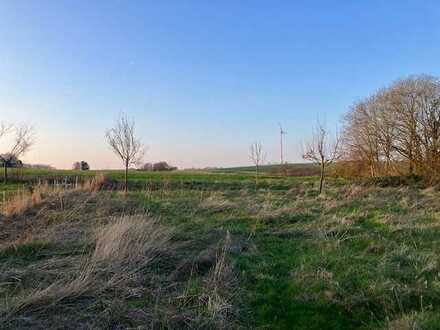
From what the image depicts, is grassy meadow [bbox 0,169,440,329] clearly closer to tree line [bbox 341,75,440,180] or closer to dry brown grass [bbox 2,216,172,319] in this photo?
dry brown grass [bbox 2,216,172,319]

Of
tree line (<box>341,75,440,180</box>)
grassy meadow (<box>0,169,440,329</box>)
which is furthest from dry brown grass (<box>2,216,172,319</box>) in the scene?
tree line (<box>341,75,440,180</box>)

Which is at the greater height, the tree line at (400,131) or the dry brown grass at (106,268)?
the tree line at (400,131)

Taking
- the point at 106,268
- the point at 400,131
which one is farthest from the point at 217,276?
the point at 400,131

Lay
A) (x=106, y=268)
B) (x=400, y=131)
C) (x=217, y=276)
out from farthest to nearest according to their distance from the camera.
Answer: (x=400, y=131), (x=106, y=268), (x=217, y=276)

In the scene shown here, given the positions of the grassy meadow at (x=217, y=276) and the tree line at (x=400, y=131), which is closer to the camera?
the grassy meadow at (x=217, y=276)

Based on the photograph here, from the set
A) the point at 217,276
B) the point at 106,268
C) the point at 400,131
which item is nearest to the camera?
the point at 217,276

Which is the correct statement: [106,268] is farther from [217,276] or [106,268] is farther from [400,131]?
[400,131]

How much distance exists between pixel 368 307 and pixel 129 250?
11.2 feet

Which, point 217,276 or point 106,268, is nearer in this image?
point 217,276

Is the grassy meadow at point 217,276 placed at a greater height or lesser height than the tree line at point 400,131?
lesser

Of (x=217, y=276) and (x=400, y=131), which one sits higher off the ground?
(x=400, y=131)

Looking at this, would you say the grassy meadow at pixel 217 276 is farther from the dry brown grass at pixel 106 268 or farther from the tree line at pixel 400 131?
the tree line at pixel 400 131

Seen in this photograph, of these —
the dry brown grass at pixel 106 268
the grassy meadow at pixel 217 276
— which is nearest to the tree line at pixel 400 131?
the grassy meadow at pixel 217 276

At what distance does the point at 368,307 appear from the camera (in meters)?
3.72
